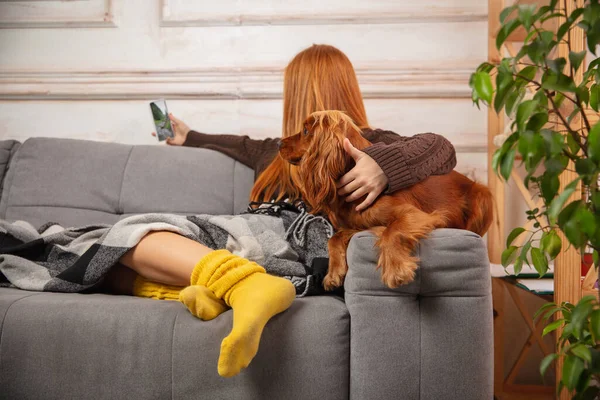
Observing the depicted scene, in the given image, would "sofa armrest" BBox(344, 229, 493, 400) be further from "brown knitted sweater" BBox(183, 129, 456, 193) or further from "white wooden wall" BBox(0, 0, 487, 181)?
"white wooden wall" BBox(0, 0, 487, 181)

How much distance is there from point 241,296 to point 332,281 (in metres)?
0.27

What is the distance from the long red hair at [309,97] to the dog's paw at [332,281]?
44cm

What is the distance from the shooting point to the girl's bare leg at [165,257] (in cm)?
124

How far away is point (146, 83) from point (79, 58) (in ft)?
1.07

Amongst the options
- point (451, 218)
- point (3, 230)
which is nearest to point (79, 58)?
point (3, 230)

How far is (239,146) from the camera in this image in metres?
2.09

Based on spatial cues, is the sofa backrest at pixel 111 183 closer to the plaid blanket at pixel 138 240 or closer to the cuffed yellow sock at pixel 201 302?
the plaid blanket at pixel 138 240

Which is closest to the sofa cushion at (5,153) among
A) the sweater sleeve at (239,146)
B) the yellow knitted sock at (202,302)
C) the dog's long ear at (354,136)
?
the sweater sleeve at (239,146)

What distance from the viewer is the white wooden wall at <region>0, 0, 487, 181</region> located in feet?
7.45

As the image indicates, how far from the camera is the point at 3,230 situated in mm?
1559

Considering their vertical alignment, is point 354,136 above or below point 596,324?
above

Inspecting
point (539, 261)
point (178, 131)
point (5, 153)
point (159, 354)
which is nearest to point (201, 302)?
point (159, 354)

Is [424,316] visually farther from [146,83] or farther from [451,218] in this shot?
[146,83]

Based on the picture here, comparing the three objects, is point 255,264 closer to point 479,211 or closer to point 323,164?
point 323,164
